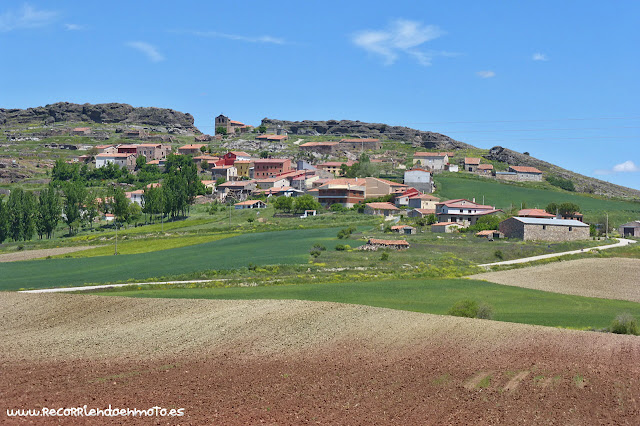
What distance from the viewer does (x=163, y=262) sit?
203 ft

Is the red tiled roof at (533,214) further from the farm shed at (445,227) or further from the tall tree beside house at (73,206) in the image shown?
the tall tree beside house at (73,206)

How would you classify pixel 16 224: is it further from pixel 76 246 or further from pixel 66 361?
pixel 66 361

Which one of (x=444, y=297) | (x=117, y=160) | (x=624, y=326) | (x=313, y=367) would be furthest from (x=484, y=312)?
(x=117, y=160)

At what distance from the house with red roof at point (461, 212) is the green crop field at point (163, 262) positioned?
2254 centimetres

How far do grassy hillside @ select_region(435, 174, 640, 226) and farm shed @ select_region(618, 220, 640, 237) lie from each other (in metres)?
4.51

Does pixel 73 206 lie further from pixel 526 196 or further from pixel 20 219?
pixel 526 196

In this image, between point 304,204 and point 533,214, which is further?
point 304,204

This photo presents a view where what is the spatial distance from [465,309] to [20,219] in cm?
7335

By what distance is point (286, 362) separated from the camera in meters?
25.0

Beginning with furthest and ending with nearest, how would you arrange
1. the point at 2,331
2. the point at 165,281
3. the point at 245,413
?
the point at 165,281, the point at 2,331, the point at 245,413

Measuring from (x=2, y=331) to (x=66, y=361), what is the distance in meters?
7.63

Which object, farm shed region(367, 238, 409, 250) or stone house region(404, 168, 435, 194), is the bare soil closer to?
farm shed region(367, 238, 409, 250)

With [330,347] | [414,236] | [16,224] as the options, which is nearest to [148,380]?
[330,347]

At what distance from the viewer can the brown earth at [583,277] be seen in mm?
47875
